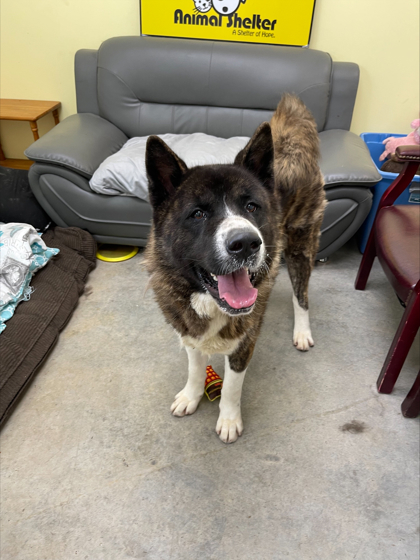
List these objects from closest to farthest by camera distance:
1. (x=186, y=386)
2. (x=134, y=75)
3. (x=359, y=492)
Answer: (x=359, y=492) < (x=186, y=386) < (x=134, y=75)

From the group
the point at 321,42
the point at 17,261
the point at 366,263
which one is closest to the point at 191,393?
the point at 17,261

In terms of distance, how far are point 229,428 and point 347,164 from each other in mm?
1727

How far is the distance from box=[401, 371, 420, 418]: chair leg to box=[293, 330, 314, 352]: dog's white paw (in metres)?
0.51

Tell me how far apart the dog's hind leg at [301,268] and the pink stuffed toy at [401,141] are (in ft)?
4.89

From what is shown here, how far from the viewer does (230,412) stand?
150cm

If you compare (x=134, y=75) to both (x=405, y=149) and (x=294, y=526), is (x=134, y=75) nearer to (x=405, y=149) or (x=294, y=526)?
(x=405, y=149)

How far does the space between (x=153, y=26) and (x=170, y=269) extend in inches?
105

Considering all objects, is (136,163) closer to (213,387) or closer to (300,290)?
(300,290)

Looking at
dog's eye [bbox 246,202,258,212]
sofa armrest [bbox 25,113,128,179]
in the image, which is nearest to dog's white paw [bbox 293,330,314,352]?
dog's eye [bbox 246,202,258,212]

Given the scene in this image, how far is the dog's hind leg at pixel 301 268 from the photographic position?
1.73m

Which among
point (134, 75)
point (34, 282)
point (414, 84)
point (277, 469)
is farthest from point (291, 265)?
point (414, 84)

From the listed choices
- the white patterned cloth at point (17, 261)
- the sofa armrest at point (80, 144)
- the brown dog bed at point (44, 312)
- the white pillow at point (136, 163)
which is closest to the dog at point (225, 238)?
the brown dog bed at point (44, 312)

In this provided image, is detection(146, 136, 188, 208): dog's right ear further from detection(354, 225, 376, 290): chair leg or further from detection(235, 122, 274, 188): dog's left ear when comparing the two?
detection(354, 225, 376, 290): chair leg

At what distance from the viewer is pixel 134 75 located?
2859 millimetres
